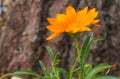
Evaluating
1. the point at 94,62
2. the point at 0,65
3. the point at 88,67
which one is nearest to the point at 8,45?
Result: the point at 0,65

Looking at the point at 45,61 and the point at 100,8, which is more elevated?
the point at 100,8

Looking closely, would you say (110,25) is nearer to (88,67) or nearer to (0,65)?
(0,65)

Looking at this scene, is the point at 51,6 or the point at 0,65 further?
the point at 0,65

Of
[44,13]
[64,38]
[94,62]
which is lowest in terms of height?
[94,62]

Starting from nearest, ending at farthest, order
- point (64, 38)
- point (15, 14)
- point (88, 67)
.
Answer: point (88, 67) → point (64, 38) → point (15, 14)

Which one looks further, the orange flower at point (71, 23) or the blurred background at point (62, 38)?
the blurred background at point (62, 38)

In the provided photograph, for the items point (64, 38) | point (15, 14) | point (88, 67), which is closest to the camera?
point (88, 67)

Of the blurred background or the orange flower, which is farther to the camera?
the blurred background

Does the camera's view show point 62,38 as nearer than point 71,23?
No
